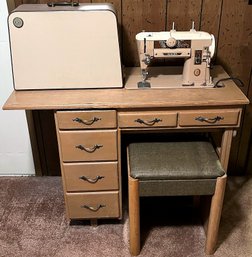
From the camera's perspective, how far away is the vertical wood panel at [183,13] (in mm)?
1804

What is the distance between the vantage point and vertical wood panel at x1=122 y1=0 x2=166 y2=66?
181 cm

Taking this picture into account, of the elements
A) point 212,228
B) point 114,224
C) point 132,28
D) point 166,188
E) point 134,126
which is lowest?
point 114,224

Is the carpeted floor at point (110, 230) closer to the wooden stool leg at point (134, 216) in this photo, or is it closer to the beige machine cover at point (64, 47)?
the wooden stool leg at point (134, 216)

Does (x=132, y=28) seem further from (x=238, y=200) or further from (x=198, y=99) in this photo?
(x=238, y=200)

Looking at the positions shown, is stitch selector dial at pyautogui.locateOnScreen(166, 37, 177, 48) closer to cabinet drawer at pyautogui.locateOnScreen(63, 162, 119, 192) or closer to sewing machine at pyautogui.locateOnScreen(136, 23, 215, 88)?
sewing machine at pyautogui.locateOnScreen(136, 23, 215, 88)

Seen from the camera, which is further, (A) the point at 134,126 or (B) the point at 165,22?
(B) the point at 165,22

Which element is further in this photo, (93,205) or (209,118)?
(93,205)

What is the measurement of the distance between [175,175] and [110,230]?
60 cm

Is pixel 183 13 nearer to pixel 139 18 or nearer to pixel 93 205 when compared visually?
pixel 139 18

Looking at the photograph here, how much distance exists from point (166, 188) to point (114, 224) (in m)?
0.54

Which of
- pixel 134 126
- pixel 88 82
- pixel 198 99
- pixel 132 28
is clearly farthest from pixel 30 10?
pixel 198 99

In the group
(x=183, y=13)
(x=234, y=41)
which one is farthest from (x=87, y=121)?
(x=234, y=41)

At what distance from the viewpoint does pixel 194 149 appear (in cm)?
167

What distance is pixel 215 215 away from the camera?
162 centimetres
